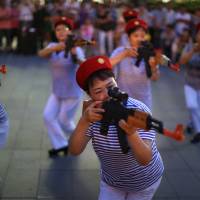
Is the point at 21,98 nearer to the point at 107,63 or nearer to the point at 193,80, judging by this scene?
the point at 193,80

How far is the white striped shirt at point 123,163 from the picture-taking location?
332cm

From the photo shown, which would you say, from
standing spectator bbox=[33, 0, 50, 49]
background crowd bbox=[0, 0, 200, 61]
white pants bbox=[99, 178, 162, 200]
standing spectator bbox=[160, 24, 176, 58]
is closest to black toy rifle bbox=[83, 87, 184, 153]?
white pants bbox=[99, 178, 162, 200]

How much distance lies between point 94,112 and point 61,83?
3.94 metres

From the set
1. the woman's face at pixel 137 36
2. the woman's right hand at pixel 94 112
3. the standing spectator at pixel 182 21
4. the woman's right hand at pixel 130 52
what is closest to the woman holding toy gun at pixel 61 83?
the woman's face at pixel 137 36

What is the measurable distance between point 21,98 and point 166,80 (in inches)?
181

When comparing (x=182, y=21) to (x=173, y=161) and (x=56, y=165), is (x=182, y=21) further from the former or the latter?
(x=56, y=165)

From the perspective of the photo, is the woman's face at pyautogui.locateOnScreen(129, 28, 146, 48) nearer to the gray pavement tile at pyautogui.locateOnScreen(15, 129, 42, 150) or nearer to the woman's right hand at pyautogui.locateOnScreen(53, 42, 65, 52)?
the woman's right hand at pyautogui.locateOnScreen(53, 42, 65, 52)

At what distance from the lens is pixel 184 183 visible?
19.7ft

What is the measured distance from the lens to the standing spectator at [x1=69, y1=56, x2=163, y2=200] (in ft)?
10.1

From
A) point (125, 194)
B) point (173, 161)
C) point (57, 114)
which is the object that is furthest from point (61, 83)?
point (125, 194)

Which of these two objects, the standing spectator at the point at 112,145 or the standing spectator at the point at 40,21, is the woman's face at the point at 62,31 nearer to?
the standing spectator at the point at 112,145

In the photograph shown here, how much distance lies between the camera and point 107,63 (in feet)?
10.8

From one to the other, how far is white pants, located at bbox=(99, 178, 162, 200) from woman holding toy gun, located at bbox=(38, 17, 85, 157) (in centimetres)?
327

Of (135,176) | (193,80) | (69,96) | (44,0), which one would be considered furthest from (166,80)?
(135,176)
